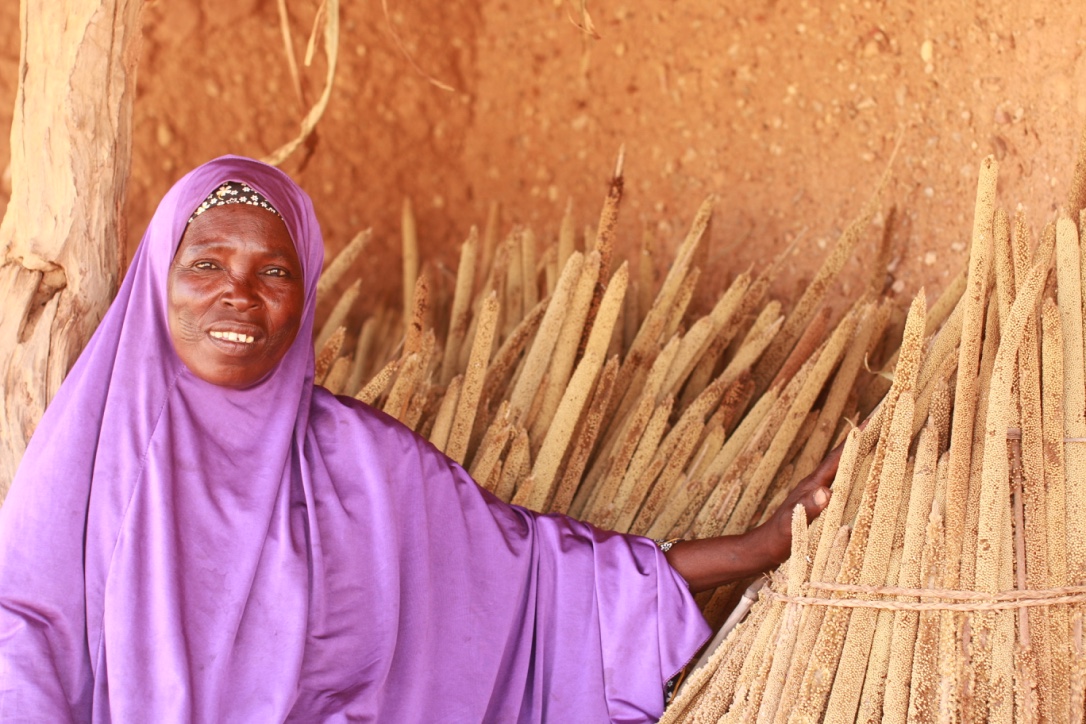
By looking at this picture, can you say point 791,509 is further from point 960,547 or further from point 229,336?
point 229,336

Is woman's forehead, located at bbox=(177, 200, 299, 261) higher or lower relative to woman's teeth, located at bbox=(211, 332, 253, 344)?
higher

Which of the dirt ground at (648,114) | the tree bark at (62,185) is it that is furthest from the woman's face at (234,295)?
the dirt ground at (648,114)

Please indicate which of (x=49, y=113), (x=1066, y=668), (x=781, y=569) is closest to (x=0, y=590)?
(x=49, y=113)

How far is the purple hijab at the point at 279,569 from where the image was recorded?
1570mm

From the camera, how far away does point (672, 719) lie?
5.72 feet

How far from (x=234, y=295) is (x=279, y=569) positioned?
429 millimetres

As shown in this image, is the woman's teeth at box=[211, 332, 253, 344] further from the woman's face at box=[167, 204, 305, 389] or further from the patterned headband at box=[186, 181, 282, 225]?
the patterned headband at box=[186, 181, 282, 225]

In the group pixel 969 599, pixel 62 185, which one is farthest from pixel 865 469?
pixel 62 185

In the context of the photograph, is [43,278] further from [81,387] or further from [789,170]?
[789,170]

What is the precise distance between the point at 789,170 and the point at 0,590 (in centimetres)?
222

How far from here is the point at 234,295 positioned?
1.72 meters

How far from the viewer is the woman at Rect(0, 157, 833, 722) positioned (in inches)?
62.0

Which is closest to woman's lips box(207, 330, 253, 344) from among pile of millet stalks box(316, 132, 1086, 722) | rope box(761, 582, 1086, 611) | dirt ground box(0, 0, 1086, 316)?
pile of millet stalks box(316, 132, 1086, 722)

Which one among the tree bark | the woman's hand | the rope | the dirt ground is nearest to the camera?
the rope
